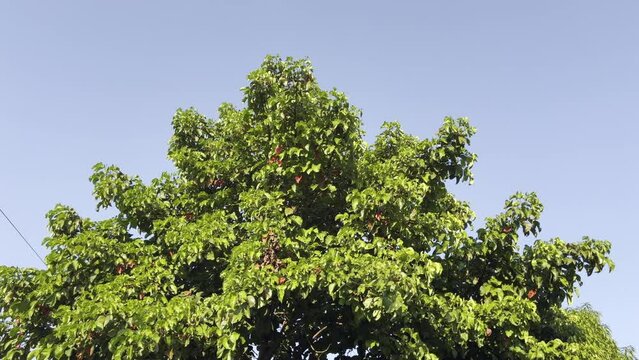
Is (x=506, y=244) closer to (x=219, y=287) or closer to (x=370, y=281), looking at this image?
(x=370, y=281)

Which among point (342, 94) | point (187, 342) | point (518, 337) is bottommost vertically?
point (187, 342)

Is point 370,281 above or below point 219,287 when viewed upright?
below

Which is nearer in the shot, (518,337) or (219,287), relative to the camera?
(518,337)

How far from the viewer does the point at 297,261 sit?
898cm

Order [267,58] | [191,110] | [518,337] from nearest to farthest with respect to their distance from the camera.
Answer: [518,337]
[267,58]
[191,110]

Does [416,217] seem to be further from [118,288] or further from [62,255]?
[62,255]

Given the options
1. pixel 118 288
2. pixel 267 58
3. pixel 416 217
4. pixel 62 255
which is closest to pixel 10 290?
pixel 62 255

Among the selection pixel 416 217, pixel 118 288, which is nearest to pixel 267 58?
pixel 416 217

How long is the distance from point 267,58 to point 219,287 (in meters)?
4.41

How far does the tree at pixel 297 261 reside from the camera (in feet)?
27.2

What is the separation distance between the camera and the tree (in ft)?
27.2

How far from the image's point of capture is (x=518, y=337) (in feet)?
31.3

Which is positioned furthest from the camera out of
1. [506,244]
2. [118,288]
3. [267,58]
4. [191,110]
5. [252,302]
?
[191,110]

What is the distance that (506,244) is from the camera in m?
10.2
